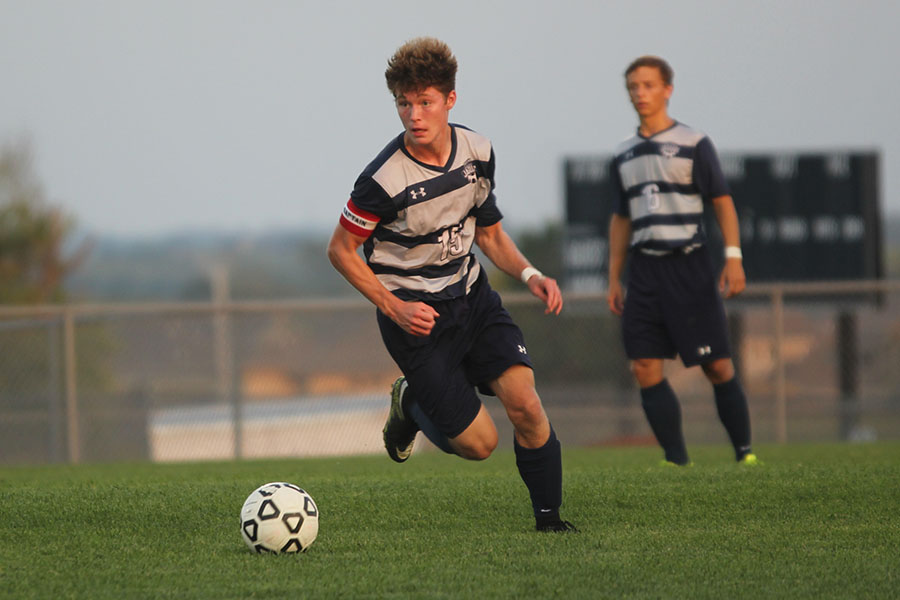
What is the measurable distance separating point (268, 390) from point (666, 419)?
6.71 metres

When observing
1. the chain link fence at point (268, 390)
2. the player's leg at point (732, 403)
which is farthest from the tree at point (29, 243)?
the player's leg at point (732, 403)

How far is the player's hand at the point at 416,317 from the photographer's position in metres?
4.33

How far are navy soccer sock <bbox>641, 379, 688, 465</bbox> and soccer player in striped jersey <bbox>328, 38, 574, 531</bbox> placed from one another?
2.29 meters

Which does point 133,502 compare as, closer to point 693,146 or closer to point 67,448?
point 693,146

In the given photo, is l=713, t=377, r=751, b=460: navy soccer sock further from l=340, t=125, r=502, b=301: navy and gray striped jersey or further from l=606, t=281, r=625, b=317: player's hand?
l=340, t=125, r=502, b=301: navy and gray striped jersey

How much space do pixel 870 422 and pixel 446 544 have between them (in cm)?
1337

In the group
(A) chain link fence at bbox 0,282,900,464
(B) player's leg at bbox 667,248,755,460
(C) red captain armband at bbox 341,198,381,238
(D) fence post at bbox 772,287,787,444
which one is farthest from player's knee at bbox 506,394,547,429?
(D) fence post at bbox 772,287,787,444

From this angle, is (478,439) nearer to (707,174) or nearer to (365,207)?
(365,207)

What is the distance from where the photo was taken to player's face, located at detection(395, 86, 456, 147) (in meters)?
4.43

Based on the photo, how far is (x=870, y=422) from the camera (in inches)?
640

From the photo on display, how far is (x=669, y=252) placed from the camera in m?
6.73

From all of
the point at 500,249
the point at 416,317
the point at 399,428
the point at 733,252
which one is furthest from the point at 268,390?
the point at 416,317

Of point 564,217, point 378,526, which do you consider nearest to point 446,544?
point 378,526

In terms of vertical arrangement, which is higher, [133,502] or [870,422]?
[133,502]
